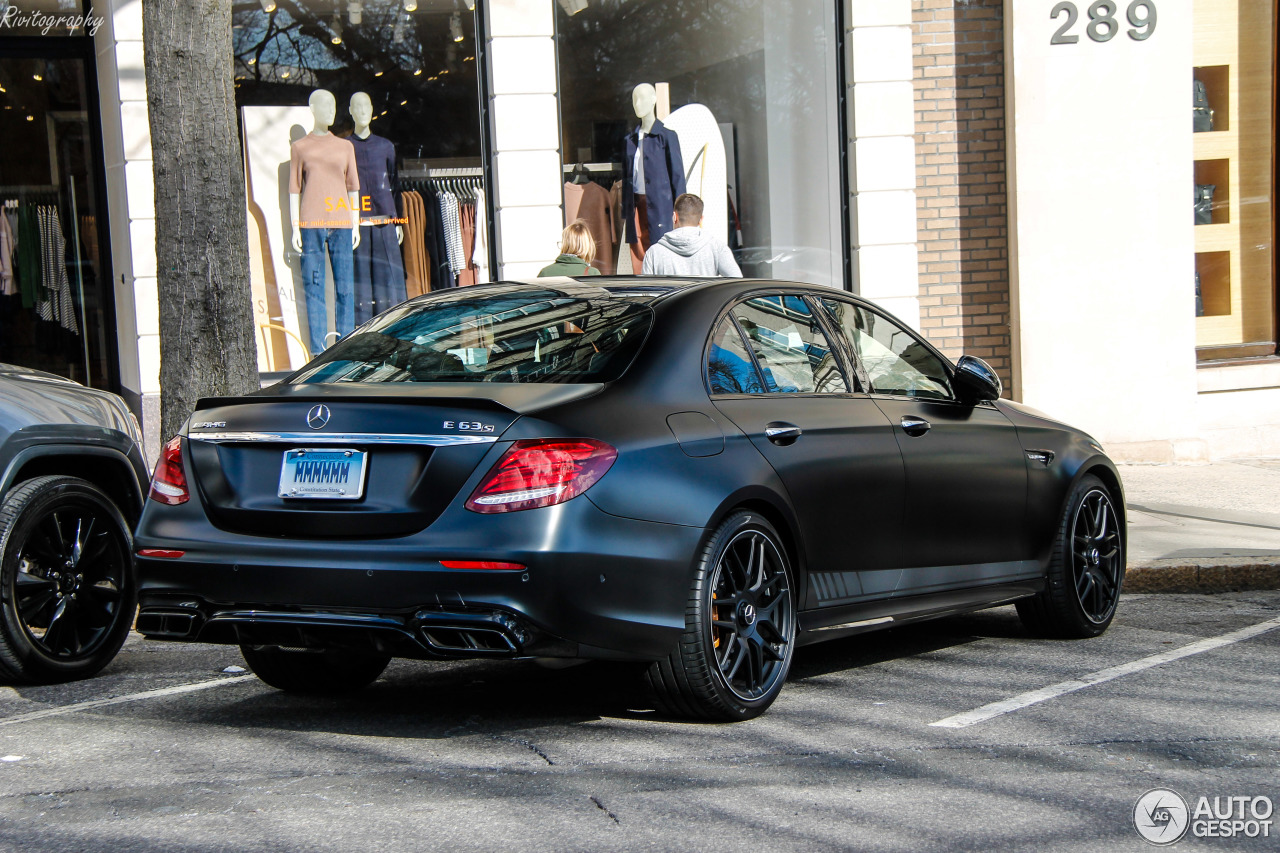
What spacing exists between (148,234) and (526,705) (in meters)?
7.65

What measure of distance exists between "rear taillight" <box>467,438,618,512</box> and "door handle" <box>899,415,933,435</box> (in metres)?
1.77

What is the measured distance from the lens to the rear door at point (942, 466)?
219 inches

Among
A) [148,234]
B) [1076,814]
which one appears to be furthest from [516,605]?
[148,234]

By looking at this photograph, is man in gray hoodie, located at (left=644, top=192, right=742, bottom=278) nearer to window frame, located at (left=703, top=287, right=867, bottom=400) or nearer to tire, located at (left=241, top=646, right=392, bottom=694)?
window frame, located at (left=703, top=287, right=867, bottom=400)

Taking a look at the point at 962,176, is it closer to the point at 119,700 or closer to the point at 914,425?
the point at 914,425

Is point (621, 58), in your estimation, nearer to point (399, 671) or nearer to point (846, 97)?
point (846, 97)

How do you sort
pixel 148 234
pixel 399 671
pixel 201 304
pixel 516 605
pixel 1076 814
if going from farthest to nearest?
pixel 148 234
pixel 201 304
pixel 399 671
pixel 516 605
pixel 1076 814

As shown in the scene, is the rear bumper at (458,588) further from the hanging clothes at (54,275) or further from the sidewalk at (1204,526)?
the hanging clothes at (54,275)

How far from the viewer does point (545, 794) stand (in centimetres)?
392

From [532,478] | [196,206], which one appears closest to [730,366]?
[532,478]

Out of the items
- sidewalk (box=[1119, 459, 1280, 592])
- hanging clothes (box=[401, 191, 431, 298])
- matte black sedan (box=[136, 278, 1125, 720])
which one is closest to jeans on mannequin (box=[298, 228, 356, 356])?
hanging clothes (box=[401, 191, 431, 298])

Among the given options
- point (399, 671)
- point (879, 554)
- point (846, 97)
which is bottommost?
point (399, 671)

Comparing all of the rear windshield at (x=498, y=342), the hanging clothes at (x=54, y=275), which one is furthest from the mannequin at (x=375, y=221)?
the rear windshield at (x=498, y=342)

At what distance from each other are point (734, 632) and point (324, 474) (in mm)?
1410
